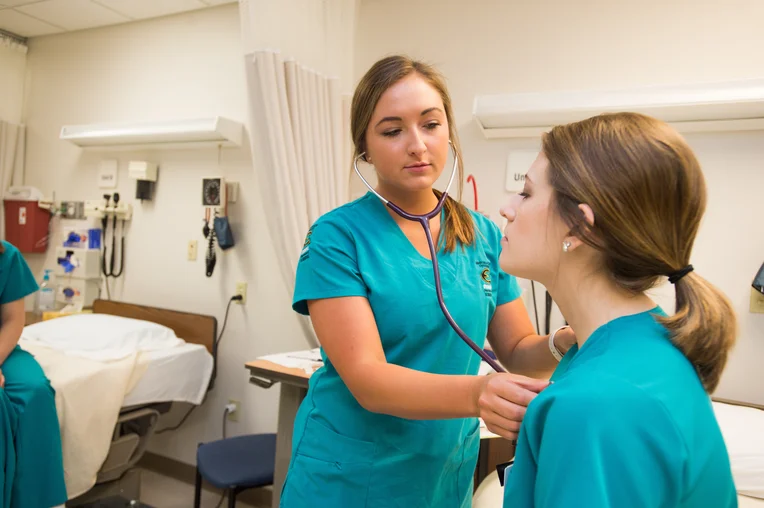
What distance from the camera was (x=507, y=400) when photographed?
2.23 feet

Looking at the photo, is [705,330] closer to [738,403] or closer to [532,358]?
[532,358]

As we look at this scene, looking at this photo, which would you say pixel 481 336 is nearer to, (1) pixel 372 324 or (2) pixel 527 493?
(1) pixel 372 324

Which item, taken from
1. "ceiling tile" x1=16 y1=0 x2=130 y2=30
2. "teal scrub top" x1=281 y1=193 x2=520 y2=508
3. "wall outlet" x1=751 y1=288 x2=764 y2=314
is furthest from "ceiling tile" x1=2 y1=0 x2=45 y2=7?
"wall outlet" x1=751 y1=288 x2=764 y2=314

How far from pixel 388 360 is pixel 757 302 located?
1606 mm

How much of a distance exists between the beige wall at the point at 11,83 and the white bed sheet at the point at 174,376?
7.34ft

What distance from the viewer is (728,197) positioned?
1.99 m

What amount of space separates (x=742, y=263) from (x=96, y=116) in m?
3.49

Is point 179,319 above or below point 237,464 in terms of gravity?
above

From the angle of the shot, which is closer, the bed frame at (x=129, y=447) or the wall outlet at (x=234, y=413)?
the bed frame at (x=129, y=447)

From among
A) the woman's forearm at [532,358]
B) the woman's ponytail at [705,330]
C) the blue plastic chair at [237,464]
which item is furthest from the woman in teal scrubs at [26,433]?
the woman's ponytail at [705,330]

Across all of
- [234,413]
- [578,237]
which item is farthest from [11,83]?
[578,237]

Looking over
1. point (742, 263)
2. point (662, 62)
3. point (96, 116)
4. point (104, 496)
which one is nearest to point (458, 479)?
point (742, 263)

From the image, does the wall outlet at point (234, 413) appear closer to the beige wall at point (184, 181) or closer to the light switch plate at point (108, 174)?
the beige wall at point (184, 181)

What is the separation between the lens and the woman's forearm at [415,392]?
758 mm
